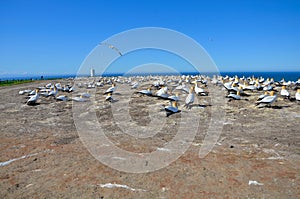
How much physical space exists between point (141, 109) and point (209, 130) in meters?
4.95

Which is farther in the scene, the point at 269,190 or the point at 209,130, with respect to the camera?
the point at 209,130

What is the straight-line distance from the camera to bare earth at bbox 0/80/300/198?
4078mm

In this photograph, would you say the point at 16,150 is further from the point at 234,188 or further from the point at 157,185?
the point at 234,188

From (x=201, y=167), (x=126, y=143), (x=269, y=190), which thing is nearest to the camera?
(x=269, y=190)

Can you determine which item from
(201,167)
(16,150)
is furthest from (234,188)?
(16,150)

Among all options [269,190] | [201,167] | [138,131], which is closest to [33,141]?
[138,131]

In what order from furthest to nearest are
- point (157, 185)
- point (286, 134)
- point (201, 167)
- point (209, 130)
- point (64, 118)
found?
point (64, 118), point (209, 130), point (286, 134), point (201, 167), point (157, 185)

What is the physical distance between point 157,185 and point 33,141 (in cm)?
444

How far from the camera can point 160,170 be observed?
497cm

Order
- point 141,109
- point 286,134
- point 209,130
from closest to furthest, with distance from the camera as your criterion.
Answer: point 286,134 → point 209,130 → point 141,109

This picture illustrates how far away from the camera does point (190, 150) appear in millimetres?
6227

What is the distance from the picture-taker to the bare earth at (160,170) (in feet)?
13.4

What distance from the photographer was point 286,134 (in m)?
7.64

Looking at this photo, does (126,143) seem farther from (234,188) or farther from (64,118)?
(64,118)
